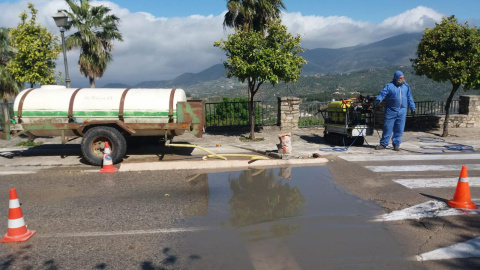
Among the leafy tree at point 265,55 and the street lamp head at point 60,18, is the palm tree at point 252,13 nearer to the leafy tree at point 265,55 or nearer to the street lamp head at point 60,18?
the leafy tree at point 265,55

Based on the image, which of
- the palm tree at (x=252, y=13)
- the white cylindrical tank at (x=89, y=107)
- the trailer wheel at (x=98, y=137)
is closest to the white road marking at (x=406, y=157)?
the white cylindrical tank at (x=89, y=107)

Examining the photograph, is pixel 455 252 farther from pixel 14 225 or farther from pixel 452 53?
pixel 452 53

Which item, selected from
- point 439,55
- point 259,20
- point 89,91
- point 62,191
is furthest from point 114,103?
point 259,20

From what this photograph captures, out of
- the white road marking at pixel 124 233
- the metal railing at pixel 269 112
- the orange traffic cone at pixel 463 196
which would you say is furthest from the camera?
the metal railing at pixel 269 112

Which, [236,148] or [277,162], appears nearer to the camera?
[277,162]

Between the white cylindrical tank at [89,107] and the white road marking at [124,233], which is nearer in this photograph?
the white road marking at [124,233]

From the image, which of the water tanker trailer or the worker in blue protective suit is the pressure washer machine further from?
the water tanker trailer

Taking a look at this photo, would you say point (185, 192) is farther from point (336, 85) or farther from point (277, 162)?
point (336, 85)

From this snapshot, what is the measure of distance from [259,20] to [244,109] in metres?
5.63

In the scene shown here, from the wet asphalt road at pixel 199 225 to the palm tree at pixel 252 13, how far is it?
12.0 meters

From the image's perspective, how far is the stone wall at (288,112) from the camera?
612 inches

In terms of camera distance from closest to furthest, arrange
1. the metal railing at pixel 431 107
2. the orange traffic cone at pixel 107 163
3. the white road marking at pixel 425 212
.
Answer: the white road marking at pixel 425 212
the orange traffic cone at pixel 107 163
the metal railing at pixel 431 107

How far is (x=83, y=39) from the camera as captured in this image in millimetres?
18406

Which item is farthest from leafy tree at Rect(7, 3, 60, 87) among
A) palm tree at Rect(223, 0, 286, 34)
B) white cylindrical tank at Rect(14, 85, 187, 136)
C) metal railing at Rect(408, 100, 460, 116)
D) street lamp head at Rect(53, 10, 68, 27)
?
metal railing at Rect(408, 100, 460, 116)
